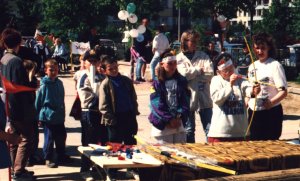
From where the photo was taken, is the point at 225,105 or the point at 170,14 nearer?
the point at 225,105

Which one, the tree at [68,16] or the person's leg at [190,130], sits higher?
the tree at [68,16]

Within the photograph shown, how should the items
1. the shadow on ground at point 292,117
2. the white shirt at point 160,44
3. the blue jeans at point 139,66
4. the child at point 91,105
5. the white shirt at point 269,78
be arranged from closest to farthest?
the white shirt at point 269,78
the child at point 91,105
the shadow on ground at point 292,117
the white shirt at point 160,44
the blue jeans at point 139,66

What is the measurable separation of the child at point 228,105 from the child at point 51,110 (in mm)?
2417

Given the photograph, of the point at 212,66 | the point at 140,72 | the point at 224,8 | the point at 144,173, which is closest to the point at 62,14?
the point at 224,8

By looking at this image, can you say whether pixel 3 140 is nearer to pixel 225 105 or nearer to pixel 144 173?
pixel 144 173

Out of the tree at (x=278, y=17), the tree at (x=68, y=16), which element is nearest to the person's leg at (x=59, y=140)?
the tree at (x=68, y=16)

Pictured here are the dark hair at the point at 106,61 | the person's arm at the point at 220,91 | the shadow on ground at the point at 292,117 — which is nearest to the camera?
the person's arm at the point at 220,91

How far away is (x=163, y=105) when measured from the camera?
673 cm

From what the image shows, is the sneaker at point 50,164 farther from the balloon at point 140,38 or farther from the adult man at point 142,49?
the balloon at point 140,38

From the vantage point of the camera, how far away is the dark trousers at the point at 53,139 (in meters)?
8.02

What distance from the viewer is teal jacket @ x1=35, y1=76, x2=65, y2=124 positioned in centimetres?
800

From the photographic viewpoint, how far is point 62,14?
3694 centimetres

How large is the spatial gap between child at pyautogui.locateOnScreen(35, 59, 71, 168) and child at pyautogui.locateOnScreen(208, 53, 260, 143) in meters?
2.42

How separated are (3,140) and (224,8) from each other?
117ft
